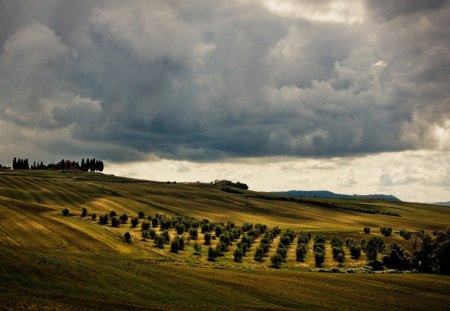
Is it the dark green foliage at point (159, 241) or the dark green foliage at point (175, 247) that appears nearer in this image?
the dark green foliage at point (175, 247)

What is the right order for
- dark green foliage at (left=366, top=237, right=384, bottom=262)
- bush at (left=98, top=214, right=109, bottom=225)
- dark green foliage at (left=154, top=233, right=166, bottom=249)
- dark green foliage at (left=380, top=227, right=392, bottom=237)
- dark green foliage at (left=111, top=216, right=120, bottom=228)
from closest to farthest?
dark green foliage at (left=154, top=233, right=166, bottom=249), dark green foliage at (left=366, top=237, right=384, bottom=262), dark green foliage at (left=111, top=216, right=120, bottom=228), bush at (left=98, top=214, right=109, bottom=225), dark green foliage at (left=380, top=227, right=392, bottom=237)

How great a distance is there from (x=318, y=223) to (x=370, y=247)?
239ft

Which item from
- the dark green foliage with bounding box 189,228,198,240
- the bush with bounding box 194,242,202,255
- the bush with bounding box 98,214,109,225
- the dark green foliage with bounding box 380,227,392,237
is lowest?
the bush with bounding box 194,242,202,255

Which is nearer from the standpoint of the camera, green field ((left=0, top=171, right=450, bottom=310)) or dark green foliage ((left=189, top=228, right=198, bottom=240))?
green field ((left=0, top=171, right=450, bottom=310))

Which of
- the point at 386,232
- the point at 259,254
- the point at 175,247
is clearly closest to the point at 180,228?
the point at 175,247

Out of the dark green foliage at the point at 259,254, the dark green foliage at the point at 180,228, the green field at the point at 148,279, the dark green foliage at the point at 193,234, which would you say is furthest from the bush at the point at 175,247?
the dark green foliage at the point at 180,228

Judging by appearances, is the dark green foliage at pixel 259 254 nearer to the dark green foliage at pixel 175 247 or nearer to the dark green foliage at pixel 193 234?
the dark green foliage at pixel 175 247

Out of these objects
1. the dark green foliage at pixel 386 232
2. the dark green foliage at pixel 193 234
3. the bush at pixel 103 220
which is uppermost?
the dark green foliage at pixel 386 232

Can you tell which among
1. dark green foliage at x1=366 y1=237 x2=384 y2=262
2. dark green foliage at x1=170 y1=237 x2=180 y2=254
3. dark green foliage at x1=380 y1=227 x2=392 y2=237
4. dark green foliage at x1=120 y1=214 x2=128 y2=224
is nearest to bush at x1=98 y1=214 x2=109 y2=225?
dark green foliage at x1=120 y1=214 x2=128 y2=224

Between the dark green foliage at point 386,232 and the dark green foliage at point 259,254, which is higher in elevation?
the dark green foliage at point 386,232

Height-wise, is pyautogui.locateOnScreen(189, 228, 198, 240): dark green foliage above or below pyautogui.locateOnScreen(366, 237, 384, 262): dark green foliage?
below

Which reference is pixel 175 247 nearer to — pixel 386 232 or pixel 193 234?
pixel 193 234

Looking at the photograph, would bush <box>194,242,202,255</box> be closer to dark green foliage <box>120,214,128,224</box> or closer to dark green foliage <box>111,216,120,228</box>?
dark green foliage <box>111,216,120,228</box>

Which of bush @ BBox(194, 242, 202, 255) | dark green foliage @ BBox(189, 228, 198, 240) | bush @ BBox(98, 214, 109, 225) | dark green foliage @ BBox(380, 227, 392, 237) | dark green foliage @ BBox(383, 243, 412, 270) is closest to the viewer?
dark green foliage @ BBox(383, 243, 412, 270)
